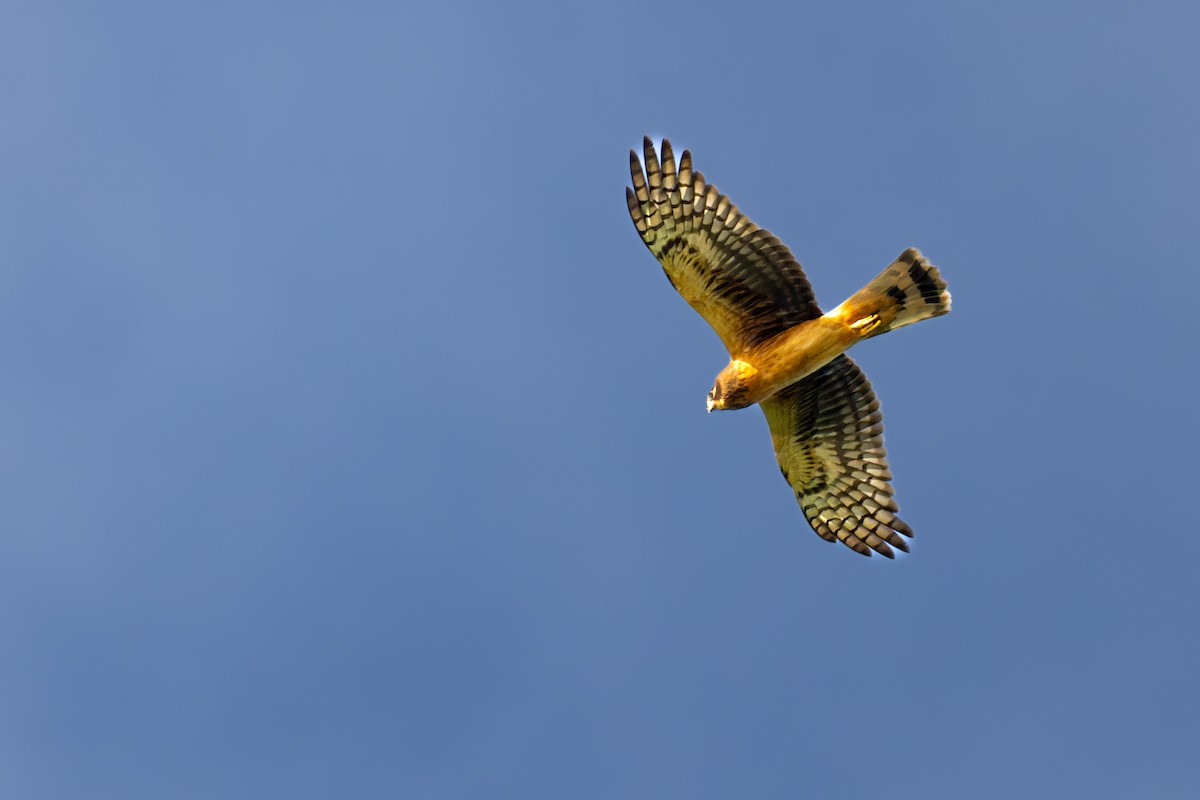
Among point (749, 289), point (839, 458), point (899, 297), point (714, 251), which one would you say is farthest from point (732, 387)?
point (839, 458)

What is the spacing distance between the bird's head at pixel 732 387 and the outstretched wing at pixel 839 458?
3.37 feet

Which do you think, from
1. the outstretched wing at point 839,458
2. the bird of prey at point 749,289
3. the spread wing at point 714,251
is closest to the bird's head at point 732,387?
the bird of prey at point 749,289

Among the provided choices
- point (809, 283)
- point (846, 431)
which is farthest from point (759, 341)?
point (846, 431)

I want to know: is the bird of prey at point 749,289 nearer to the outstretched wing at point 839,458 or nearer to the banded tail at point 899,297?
the banded tail at point 899,297

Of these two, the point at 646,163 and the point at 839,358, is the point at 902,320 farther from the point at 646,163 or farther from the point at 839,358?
the point at 646,163

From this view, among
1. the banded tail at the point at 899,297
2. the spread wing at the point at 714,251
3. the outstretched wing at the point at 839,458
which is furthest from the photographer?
the outstretched wing at the point at 839,458

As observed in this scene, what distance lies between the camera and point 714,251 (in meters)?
15.5

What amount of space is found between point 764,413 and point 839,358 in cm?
105

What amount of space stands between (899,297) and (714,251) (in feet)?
6.23

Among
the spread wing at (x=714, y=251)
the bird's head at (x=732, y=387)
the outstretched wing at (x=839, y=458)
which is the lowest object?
the outstretched wing at (x=839, y=458)

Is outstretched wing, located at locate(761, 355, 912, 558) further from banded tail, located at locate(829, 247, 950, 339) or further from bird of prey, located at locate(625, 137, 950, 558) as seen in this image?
banded tail, located at locate(829, 247, 950, 339)

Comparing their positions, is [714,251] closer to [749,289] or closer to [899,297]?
[749,289]

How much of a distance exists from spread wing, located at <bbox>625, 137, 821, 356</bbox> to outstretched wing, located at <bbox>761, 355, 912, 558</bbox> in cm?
129

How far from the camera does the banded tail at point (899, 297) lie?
15500 millimetres
